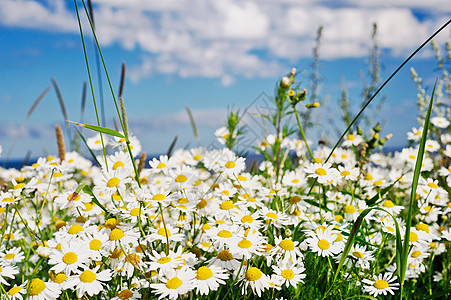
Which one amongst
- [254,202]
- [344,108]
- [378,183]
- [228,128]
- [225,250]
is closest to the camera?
[225,250]

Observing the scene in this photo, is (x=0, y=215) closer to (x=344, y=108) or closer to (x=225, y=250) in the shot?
(x=225, y=250)

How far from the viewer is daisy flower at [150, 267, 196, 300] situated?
1.23m

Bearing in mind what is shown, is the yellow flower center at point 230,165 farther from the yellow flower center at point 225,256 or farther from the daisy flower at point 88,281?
the daisy flower at point 88,281

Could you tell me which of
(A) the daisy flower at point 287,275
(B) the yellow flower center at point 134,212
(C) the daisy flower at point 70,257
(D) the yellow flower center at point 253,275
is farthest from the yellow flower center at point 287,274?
(C) the daisy flower at point 70,257

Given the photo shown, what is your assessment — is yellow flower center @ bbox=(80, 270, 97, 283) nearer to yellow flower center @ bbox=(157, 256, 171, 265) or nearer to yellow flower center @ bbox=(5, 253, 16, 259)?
yellow flower center @ bbox=(157, 256, 171, 265)

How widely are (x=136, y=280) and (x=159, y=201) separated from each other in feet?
1.08

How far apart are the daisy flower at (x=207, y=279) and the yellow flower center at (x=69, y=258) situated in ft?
1.40

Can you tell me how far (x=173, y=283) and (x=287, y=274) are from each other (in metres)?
0.41

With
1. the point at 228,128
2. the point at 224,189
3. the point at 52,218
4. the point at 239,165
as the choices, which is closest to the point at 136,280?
the point at 224,189

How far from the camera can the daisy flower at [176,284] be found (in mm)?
1226

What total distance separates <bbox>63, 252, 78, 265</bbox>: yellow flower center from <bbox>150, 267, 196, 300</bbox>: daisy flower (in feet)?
1.01

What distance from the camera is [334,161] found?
2723mm

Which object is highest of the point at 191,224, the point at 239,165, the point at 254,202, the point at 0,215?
the point at 239,165

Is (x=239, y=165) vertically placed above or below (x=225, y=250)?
above
